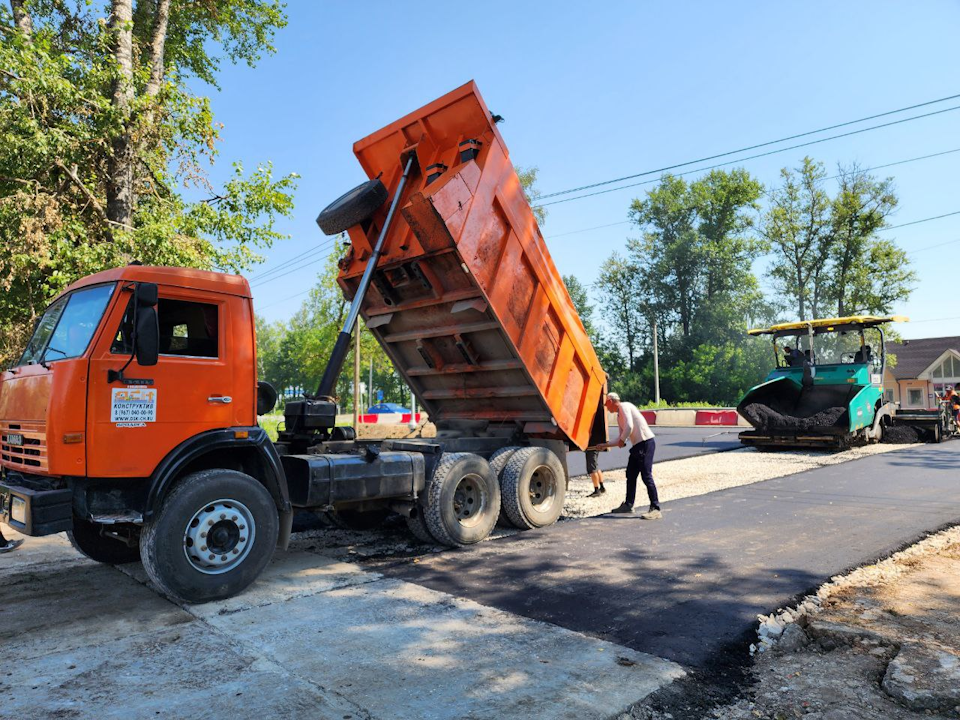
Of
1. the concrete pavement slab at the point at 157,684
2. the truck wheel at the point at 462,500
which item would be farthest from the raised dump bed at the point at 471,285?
the concrete pavement slab at the point at 157,684

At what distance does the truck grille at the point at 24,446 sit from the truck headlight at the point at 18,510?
0.73ft

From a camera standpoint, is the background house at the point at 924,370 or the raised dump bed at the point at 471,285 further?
the background house at the point at 924,370

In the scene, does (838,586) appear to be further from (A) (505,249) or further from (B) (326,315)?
(B) (326,315)

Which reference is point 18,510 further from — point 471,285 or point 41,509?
point 471,285

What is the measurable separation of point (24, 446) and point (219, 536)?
1.47 m

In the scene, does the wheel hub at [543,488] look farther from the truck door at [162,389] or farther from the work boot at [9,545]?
the work boot at [9,545]

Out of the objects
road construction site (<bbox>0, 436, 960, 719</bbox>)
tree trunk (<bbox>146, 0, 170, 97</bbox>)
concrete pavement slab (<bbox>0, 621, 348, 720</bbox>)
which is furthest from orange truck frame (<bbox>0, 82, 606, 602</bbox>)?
tree trunk (<bbox>146, 0, 170, 97</bbox>)

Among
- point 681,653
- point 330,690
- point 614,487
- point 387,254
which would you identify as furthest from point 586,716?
point 614,487

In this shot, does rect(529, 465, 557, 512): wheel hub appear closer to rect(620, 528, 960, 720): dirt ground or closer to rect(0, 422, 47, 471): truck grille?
rect(620, 528, 960, 720): dirt ground

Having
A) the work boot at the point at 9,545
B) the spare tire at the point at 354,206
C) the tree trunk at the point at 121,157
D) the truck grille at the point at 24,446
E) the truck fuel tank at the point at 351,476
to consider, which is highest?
the tree trunk at the point at 121,157

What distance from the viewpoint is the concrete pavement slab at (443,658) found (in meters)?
3.12

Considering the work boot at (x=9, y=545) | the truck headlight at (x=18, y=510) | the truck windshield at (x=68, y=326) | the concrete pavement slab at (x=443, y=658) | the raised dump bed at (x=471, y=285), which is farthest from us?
the raised dump bed at (x=471, y=285)

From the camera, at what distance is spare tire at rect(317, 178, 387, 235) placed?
7.03 m

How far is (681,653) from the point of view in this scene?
3.69 m
